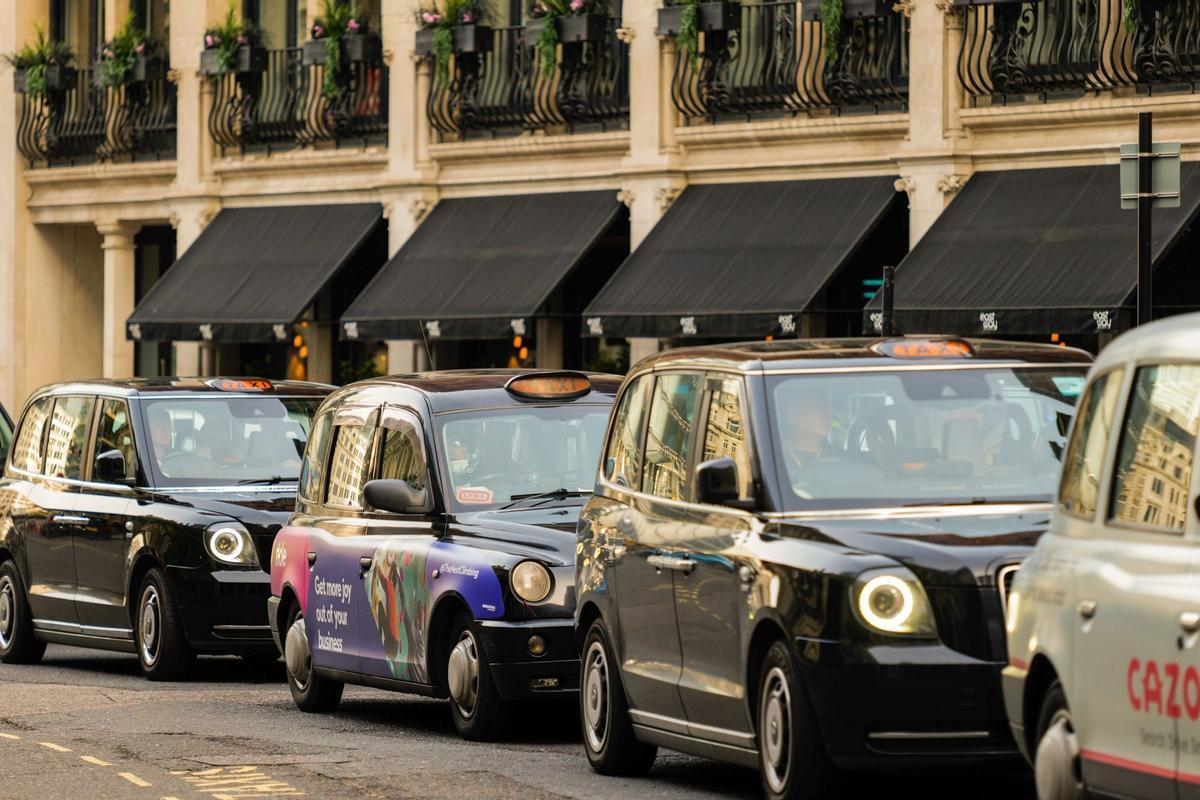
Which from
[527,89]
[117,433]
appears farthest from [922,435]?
[527,89]

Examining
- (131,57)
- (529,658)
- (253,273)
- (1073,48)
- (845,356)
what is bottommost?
(529,658)

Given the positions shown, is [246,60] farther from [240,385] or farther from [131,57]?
[240,385]

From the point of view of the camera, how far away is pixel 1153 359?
25.8ft

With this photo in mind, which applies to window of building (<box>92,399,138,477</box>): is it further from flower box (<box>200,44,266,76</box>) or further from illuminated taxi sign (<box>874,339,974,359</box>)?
flower box (<box>200,44,266,76</box>)

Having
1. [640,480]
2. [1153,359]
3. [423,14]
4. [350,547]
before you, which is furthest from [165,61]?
[1153,359]

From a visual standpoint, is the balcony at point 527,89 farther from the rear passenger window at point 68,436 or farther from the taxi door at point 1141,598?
the taxi door at point 1141,598

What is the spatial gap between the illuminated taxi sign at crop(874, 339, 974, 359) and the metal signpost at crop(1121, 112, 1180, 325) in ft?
22.1

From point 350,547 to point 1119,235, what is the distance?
12.4 meters

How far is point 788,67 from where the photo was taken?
29.2 m

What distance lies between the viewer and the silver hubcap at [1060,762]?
807 centimetres

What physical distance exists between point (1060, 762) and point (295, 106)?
29.4 meters

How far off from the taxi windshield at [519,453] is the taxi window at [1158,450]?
5.85m

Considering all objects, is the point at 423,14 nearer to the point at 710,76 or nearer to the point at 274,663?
the point at 710,76

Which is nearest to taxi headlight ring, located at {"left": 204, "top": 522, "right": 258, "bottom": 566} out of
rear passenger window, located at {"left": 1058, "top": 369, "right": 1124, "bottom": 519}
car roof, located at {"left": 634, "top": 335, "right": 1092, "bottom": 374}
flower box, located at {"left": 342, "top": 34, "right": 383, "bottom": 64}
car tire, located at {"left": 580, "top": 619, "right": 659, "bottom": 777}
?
car tire, located at {"left": 580, "top": 619, "right": 659, "bottom": 777}
